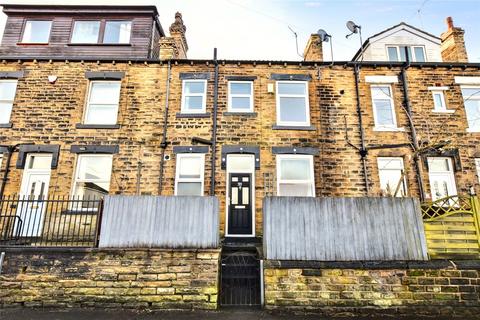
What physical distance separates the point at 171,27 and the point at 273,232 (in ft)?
37.9

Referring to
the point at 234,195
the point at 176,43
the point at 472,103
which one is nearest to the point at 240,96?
the point at 234,195

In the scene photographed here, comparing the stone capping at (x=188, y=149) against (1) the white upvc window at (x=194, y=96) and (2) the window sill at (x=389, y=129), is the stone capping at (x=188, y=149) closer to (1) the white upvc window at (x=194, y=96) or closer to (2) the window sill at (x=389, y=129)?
(1) the white upvc window at (x=194, y=96)

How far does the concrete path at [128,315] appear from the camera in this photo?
6.13m

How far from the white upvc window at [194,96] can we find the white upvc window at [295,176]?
3793 mm

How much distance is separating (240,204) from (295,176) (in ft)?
7.73

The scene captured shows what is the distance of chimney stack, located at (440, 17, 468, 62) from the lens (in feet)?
43.6

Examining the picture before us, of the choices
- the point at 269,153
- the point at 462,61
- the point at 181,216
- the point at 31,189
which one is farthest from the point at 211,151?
the point at 462,61

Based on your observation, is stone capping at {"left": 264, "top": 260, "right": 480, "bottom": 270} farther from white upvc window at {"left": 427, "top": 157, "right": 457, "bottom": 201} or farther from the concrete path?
white upvc window at {"left": 427, "top": 157, "right": 457, "bottom": 201}

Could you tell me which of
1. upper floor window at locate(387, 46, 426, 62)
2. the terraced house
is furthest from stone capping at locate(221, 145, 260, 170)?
upper floor window at locate(387, 46, 426, 62)

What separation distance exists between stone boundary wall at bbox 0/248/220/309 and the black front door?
12.7 feet

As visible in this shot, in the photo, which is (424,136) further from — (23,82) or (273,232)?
(23,82)

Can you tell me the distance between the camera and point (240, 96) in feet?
39.7

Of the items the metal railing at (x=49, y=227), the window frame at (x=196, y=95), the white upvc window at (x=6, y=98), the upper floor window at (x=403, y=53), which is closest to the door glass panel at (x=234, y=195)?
the window frame at (x=196, y=95)

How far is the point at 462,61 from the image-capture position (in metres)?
13.1
